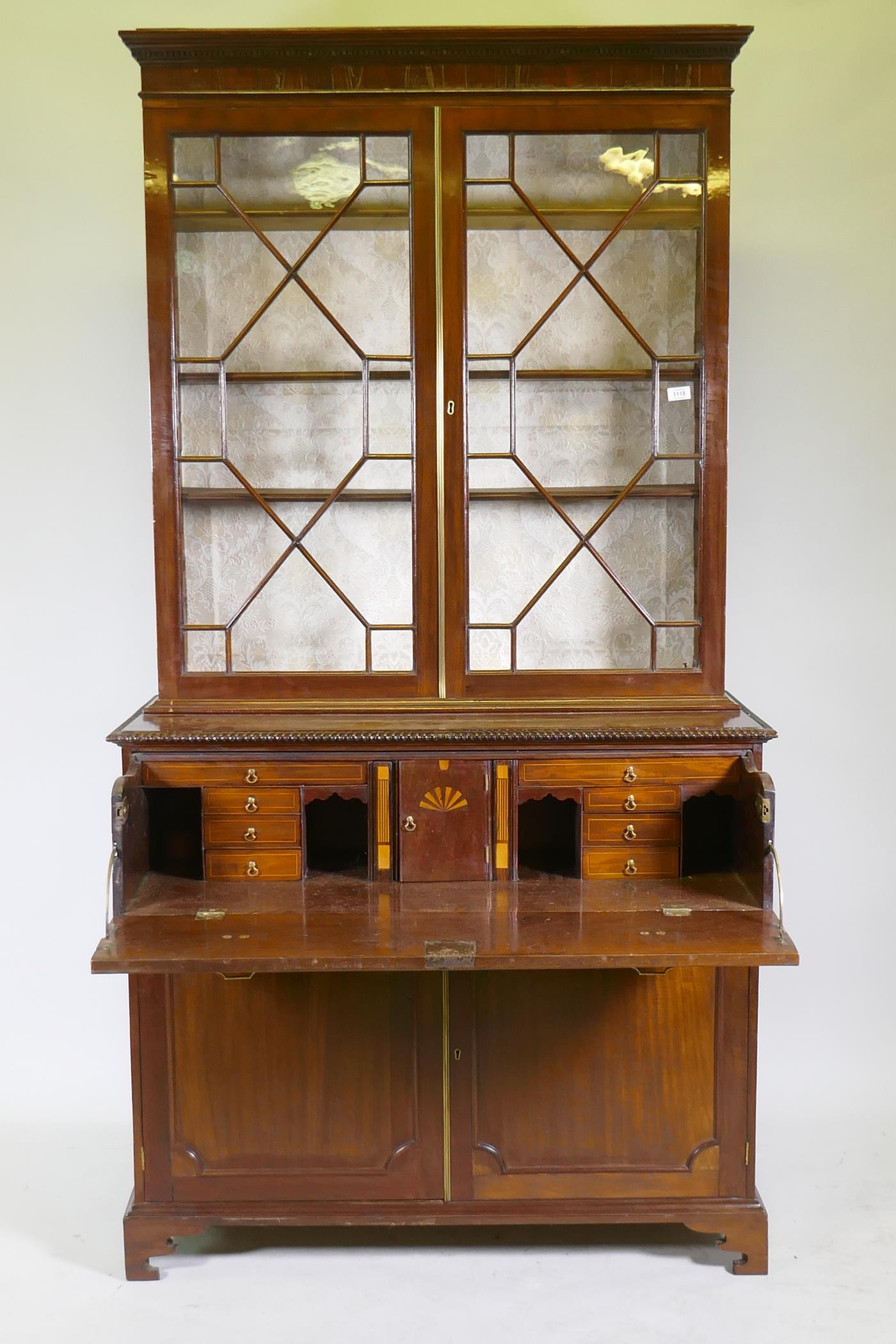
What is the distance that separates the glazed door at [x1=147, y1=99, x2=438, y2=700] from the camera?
2.48 m

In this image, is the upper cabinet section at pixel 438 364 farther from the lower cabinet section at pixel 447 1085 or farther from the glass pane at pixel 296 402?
the lower cabinet section at pixel 447 1085

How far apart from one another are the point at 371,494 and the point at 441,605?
10.3 inches

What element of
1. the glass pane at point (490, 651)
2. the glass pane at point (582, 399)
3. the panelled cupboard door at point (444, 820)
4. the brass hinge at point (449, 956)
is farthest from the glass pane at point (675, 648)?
the brass hinge at point (449, 956)

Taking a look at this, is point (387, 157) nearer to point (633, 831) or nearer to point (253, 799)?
point (253, 799)

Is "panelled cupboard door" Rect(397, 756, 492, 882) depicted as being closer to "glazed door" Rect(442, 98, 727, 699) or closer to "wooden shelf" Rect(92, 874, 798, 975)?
"wooden shelf" Rect(92, 874, 798, 975)

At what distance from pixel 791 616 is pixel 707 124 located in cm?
125

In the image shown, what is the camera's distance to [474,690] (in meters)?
2.57

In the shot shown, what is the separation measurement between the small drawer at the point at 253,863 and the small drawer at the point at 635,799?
0.59m

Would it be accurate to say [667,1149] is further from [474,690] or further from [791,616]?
[791,616]

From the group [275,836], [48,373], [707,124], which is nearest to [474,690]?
[275,836]

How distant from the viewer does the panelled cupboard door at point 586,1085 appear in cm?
255

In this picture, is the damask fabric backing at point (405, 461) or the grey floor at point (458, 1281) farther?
the damask fabric backing at point (405, 461)

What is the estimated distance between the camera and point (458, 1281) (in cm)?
257

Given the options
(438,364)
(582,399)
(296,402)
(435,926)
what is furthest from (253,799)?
(582,399)
